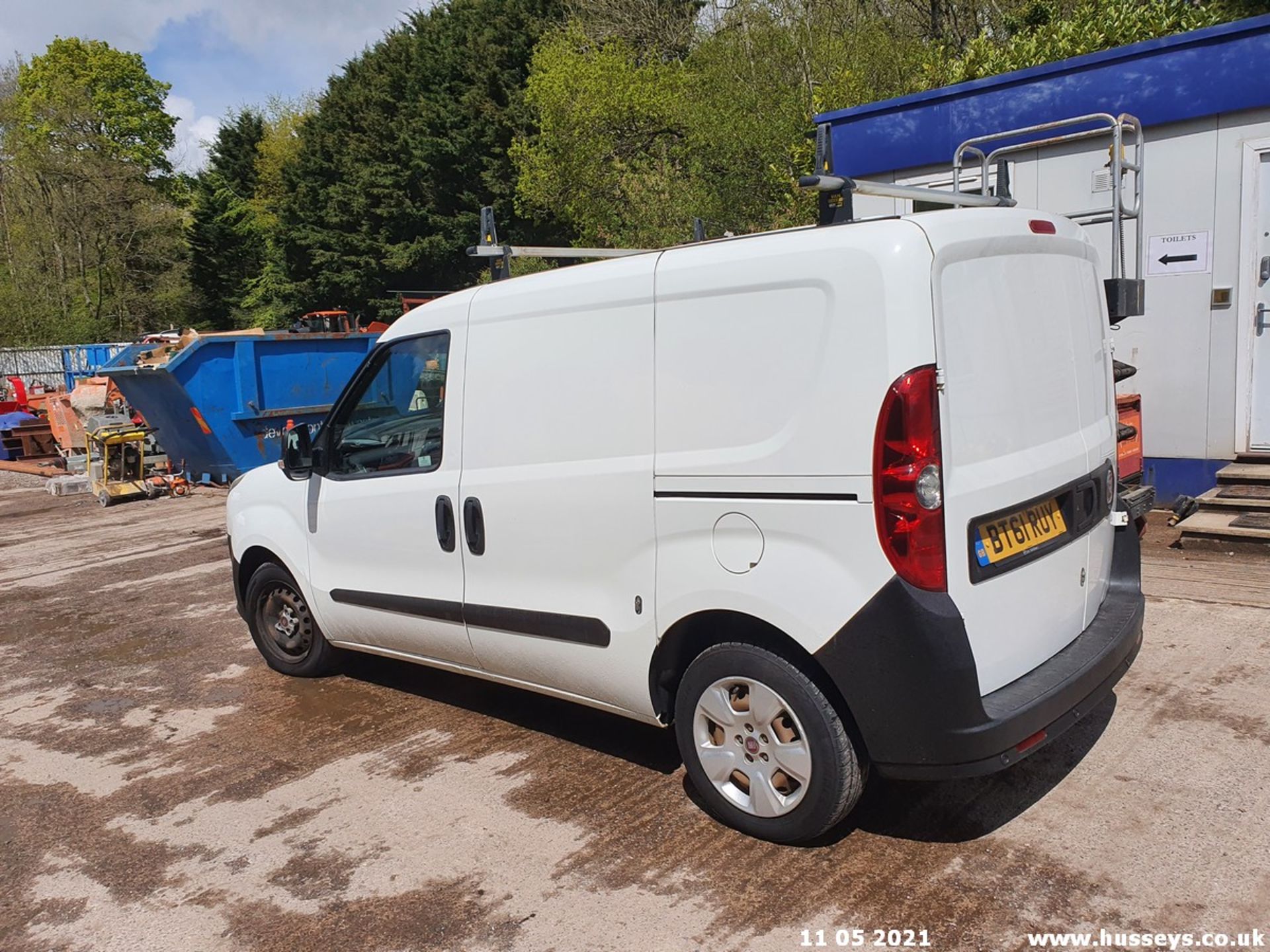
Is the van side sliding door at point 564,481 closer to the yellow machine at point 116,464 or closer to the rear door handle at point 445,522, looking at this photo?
the rear door handle at point 445,522

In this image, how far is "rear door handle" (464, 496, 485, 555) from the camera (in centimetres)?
405

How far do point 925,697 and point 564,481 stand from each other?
1499mm

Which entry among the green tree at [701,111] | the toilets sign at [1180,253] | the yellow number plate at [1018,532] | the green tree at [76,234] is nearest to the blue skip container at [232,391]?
the toilets sign at [1180,253]

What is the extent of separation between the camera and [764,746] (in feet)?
10.7

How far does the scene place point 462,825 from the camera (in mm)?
3648

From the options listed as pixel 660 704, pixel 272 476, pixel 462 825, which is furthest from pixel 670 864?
pixel 272 476

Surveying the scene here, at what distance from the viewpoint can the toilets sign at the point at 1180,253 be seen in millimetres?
7281

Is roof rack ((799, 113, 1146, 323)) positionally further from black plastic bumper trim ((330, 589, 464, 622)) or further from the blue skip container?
the blue skip container

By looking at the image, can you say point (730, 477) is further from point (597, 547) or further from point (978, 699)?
point (978, 699)

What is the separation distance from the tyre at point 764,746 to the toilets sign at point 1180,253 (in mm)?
A: 5902

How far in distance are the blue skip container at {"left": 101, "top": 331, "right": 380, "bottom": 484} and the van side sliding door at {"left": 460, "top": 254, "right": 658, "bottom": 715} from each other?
860cm

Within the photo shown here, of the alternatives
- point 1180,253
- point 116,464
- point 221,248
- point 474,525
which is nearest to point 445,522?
point 474,525

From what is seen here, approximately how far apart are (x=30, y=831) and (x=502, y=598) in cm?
200

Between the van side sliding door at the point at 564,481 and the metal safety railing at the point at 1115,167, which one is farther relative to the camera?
the metal safety railing at the point at 1115,167
